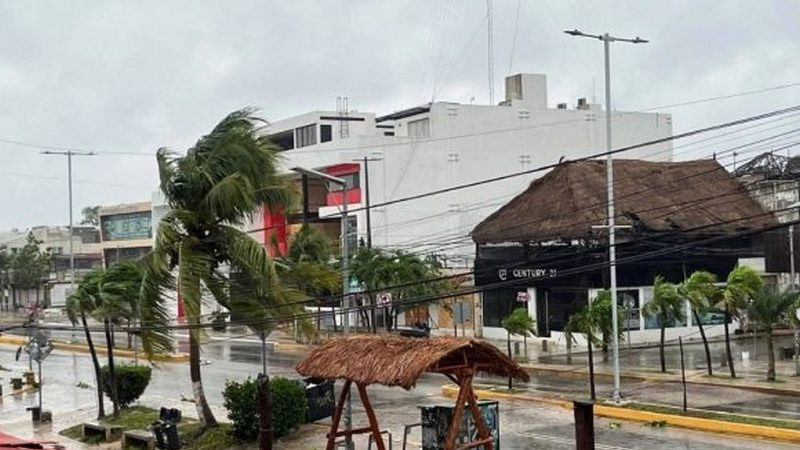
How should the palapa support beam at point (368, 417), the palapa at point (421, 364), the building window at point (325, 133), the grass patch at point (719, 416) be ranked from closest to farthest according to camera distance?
the palapa at point (421, 364) → the palapa support beam at point (368, 417) → the grass patch at point (719, 416) → the building window at point (325, 133)

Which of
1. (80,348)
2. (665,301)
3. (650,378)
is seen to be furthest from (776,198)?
(80,348)

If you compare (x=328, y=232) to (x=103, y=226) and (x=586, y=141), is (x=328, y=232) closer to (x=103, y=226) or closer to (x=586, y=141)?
(x=586, y=141)

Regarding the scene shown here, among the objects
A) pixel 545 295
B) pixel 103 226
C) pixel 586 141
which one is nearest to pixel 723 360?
pixel 545 295

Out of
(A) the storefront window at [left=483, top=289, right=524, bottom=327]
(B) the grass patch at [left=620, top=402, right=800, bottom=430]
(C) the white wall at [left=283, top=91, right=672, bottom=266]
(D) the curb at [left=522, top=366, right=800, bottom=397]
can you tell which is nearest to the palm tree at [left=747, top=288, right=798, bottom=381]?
(D) the curb at [left=522, top=366, right=800, bottom=397]

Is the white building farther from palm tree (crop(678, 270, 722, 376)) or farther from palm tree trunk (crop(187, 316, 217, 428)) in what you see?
palm tree trunk (crop(187, 316, 217, 428))

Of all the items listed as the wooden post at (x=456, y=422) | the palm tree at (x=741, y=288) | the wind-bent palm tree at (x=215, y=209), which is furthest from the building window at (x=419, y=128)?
the wooden post at (x=456, y=422)

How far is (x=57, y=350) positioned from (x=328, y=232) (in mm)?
16617

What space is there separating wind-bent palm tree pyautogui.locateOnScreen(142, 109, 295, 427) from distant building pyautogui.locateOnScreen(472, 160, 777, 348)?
19.2 meters

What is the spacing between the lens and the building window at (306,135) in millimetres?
61344

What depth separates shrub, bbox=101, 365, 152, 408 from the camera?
2747 centimetres

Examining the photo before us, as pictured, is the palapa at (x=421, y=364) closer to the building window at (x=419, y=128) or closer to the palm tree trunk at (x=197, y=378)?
the palm tree trunk at (x=197, y=378)

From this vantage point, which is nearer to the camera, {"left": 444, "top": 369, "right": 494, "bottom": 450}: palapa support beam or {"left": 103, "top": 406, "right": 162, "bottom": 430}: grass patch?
{"left": 444, "top": 369, "right": 494, "bottom": 450}: palapa support beam

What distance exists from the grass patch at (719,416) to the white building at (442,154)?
26.3m

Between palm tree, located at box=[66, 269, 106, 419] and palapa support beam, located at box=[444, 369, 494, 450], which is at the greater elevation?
palm tree, located at box=[66, 269, 106, 419]
